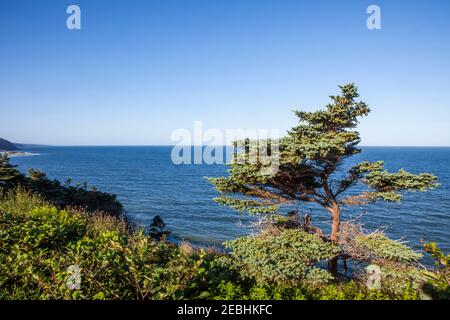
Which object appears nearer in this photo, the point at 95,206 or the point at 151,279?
the point at 151,279

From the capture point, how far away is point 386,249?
7.44 m

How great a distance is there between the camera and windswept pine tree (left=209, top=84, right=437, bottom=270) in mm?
7895

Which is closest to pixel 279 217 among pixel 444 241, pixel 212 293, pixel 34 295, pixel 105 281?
pixel 212 293

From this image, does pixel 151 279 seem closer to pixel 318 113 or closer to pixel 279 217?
pixel 279 217

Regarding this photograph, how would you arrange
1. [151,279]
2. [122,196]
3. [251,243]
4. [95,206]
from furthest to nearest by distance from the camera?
[122,196] → [95,206] → [251,243] → [151,279]

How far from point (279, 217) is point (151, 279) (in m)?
5.24

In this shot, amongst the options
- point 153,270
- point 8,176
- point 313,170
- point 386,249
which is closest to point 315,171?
point 313,170

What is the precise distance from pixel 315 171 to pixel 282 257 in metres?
3.02

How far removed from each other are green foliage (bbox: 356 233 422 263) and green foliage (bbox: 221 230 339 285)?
2.95 ft

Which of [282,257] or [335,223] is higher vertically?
[335,223]

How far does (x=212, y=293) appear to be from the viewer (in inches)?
198

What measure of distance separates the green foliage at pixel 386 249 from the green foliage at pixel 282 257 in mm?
898

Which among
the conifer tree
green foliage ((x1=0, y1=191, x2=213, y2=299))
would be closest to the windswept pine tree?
green foliage ((x1=0, y1=191, x2=213, y2=299))

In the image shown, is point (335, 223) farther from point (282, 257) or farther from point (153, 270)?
point (153, 270)
